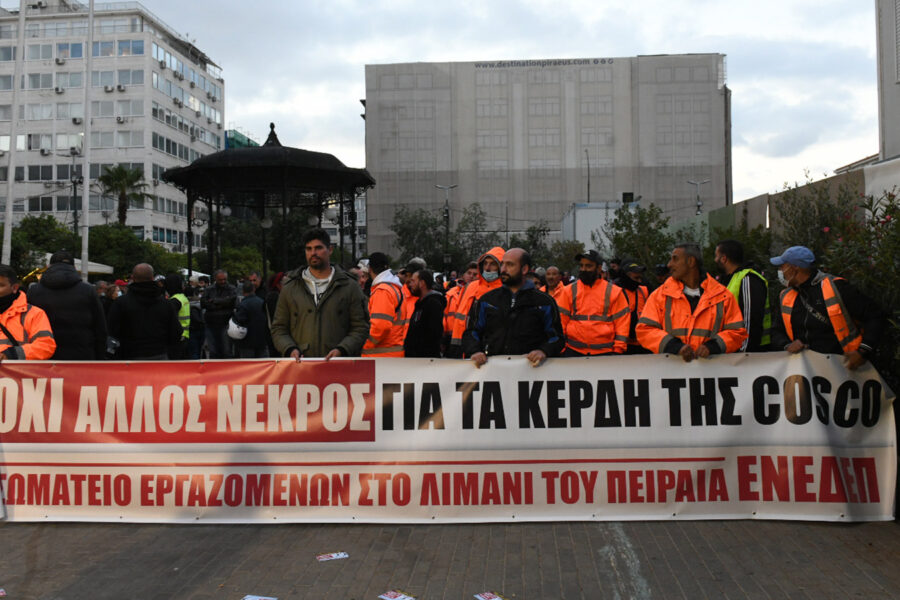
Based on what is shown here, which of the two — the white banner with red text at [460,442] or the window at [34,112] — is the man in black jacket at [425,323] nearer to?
the white banner with red text at [460,442]

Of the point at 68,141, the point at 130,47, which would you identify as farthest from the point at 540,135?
the point at 68,141

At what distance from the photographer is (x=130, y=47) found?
71.9m

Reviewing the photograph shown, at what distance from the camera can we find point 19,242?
33.5 meters

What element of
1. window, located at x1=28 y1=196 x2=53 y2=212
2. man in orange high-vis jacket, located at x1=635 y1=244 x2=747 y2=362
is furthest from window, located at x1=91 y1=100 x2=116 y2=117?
man in orange high-vis jacket, located at x1=635 y1=244 x2=747 y2=362

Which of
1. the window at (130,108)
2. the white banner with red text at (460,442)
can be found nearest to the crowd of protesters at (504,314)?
the white banner with red text at (460,442)

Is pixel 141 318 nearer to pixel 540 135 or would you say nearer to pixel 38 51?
pixel 540 135

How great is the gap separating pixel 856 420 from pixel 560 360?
6.43ft

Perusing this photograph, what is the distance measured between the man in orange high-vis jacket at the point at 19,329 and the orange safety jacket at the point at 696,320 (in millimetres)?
4229

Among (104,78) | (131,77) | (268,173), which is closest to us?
(268,173)

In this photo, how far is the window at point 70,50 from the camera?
7219 cm

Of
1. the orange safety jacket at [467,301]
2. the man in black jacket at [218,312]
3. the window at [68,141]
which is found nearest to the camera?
the orange safety jacket at [467,301]

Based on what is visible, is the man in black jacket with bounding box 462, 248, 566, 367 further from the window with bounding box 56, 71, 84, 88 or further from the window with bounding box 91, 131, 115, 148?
the window with bounding box 56, 71, 84, 88

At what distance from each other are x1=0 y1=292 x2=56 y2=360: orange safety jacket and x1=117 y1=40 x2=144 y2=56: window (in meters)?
71.9

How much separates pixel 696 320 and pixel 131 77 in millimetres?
73914
